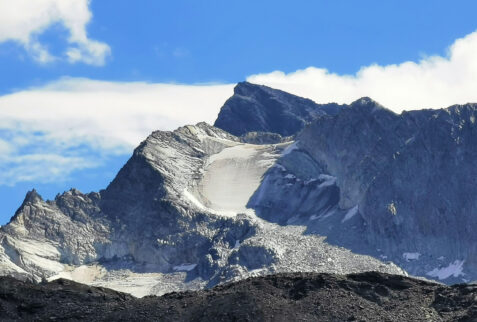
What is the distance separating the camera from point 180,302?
131000 mm

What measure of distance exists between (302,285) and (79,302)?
19.6 m

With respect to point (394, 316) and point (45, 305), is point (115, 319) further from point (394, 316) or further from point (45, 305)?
point (394, 316)

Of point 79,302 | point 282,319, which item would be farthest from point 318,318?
point 79,302

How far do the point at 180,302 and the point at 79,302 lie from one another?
28.4 ft

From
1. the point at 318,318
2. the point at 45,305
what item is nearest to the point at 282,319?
the point at 318,318

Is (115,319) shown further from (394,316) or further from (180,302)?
(394,316)

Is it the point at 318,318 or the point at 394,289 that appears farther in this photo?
the point at 394,289

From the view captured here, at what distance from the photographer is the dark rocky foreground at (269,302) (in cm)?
12656

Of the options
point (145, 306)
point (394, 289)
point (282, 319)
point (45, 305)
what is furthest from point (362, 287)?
point (45, 305)

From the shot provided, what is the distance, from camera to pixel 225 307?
128 metres

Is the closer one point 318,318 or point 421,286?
point 318,318

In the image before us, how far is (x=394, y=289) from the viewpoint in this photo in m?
136

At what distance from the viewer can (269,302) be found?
12962 cm

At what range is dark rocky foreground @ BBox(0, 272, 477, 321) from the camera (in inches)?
4983
